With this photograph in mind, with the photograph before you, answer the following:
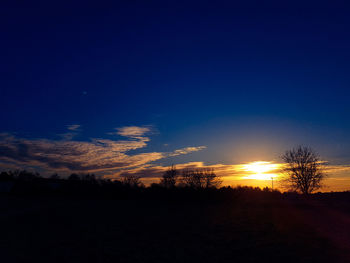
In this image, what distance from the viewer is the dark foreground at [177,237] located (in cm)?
1112

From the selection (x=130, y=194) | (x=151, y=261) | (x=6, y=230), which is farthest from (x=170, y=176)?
(x=151, y=261)

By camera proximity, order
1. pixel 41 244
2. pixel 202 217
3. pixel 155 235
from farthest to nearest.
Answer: pixel 202 217 < pixel 155 235 < pixel 41 244

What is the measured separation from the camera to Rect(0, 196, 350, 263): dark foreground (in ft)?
36.5

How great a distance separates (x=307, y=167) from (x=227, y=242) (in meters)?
37.5

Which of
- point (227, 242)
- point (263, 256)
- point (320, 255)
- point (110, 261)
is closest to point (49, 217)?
point (110, 261)

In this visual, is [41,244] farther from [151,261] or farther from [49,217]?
[49,217]

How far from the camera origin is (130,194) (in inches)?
1464

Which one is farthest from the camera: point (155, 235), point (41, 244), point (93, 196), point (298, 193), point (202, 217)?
point (298, 193)

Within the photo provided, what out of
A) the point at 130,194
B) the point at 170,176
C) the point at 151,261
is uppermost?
the point at 170,176

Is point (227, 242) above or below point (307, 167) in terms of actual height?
below

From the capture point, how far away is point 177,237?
14414 millimetres

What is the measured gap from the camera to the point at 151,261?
427 inches

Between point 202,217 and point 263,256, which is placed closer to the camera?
point 263,256

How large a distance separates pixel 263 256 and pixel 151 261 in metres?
4.46
